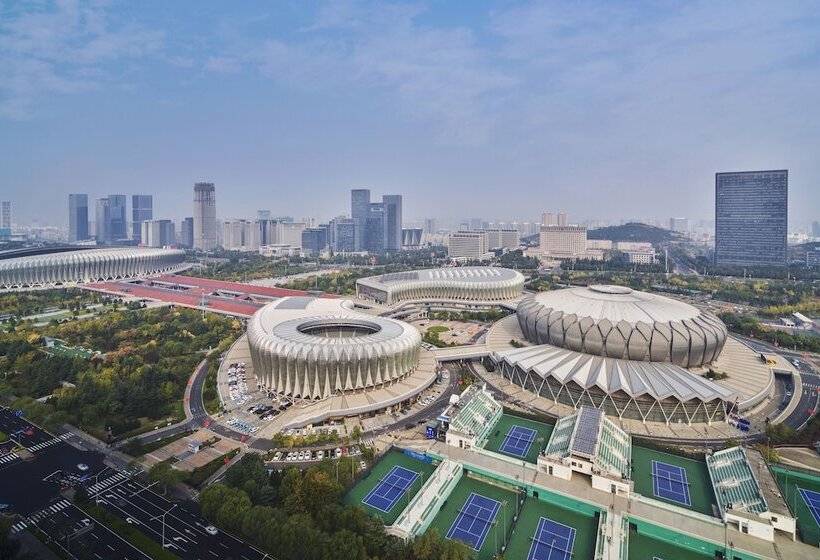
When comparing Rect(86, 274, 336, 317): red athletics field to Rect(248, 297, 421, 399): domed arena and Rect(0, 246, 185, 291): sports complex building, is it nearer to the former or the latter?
Rect(0, 246, 185, 291): sports complex building

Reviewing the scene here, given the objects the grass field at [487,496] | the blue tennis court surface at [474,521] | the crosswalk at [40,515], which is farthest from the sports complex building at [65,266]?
the blue tennis court surface at [474,521]

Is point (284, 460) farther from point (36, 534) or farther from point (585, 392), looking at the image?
point (585, 392)

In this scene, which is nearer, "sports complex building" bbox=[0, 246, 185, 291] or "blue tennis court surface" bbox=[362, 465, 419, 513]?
"blue tennis court surface" bbox=[362, 465, 419, 513]

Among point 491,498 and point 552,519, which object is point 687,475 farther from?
point 491,498

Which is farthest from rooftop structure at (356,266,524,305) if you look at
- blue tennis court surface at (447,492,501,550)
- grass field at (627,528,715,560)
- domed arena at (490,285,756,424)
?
grass field at (627,528,715,560)

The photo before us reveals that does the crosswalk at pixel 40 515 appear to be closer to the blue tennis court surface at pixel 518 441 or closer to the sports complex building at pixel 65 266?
the blue tennis court surface at pixel 518 441
